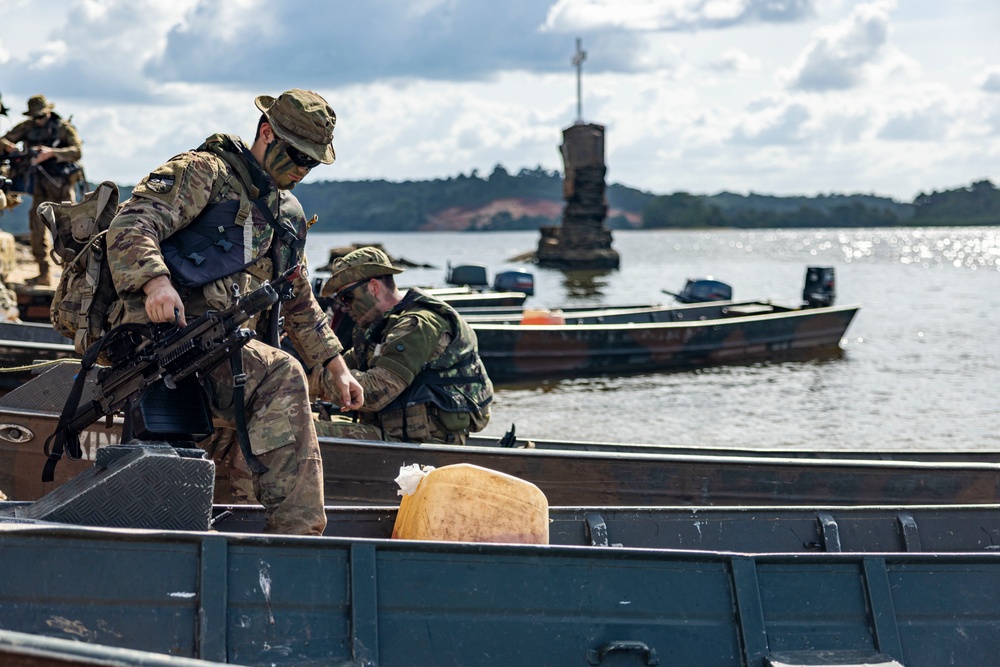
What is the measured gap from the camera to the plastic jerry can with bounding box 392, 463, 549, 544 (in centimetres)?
479

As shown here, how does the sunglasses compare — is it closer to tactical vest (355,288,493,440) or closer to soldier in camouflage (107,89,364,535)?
tactical vest (355,288,493,440)

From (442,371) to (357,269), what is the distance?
2.71 ft

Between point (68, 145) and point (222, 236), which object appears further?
point (68, 145)

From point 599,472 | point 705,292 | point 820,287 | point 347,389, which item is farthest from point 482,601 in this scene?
point 705,292

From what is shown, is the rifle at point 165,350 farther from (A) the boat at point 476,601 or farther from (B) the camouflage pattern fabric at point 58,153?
(B) the camouflage pattern fabric at point 58,153

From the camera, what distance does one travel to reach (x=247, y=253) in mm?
4945

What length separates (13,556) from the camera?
3.81 m

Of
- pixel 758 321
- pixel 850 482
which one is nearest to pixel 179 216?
pixel 850 482

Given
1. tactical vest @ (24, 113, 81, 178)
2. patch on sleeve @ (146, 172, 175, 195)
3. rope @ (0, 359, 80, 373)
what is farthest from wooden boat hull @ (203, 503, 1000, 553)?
tactical vest @ (24, 113, 81, 178)

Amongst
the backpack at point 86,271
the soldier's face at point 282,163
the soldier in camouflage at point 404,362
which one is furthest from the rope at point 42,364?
the soldier's face at point 282,163

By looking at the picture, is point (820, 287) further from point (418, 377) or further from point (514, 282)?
point (418, 377)

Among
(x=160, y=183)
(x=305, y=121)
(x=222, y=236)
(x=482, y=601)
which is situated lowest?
(x=482, y=601)

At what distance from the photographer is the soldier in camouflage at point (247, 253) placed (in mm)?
4516

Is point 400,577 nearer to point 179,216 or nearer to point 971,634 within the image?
point 179,216
